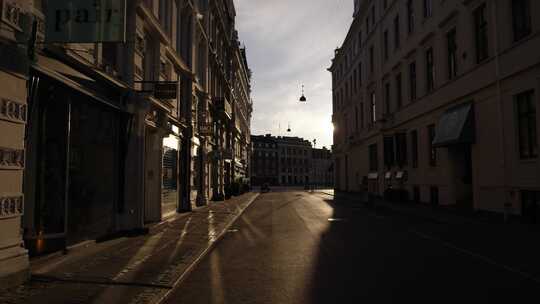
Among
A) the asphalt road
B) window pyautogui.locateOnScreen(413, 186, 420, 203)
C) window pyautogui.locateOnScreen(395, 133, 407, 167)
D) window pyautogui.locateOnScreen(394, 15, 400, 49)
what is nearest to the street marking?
the asphalt road

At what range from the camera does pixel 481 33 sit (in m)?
17.7

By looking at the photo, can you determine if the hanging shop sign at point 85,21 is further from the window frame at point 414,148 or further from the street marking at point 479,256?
the window frame at point 414,148

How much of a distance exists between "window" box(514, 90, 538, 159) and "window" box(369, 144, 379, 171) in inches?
804

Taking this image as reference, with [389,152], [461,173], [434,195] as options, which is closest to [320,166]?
[389,152]

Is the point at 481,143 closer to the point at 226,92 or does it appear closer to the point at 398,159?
the point at 398,159

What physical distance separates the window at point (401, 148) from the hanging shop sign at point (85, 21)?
23.6 meters

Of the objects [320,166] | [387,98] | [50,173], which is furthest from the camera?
[320,166]

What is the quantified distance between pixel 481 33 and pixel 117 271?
56.1 ft

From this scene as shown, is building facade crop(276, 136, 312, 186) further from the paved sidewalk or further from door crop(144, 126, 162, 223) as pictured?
the paved sidewalk

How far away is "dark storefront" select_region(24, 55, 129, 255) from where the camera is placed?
760 centimetres

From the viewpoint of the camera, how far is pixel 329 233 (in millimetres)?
11836

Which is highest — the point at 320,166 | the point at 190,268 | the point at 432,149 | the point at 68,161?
the point at 320,166

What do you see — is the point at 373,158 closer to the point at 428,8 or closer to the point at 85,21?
the point at 428,8

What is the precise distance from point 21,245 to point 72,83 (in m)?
3.19
